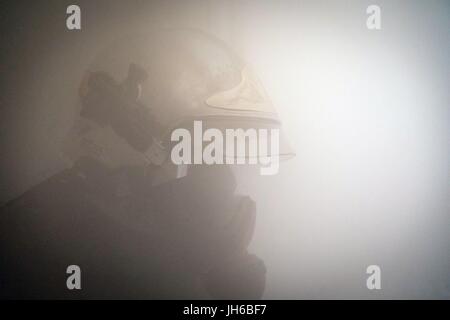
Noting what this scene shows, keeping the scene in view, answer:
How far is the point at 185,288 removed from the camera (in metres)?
1.81

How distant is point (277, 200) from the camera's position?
1.81 m

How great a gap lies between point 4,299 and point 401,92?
175cm

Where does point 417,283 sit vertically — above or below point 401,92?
below

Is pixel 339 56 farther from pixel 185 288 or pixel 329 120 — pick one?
pixel 185 288

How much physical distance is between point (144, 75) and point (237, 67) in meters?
0.36

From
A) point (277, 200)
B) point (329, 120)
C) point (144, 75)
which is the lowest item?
point (277, 200)

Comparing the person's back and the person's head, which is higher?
the person's head

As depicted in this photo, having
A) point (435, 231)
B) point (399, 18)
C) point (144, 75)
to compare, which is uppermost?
point (399, 18)

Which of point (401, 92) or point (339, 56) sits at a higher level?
point (339, 56)

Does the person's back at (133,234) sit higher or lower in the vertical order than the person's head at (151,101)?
lower

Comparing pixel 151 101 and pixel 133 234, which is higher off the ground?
pixel 151 101
